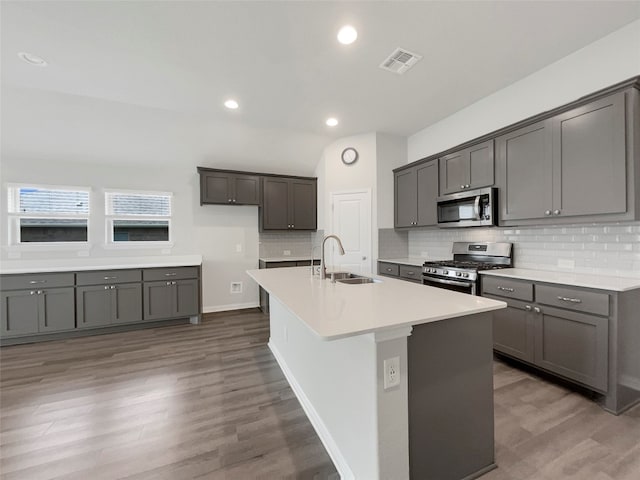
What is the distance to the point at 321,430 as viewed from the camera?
1.71 meters

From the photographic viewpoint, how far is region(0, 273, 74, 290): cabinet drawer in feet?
10.5

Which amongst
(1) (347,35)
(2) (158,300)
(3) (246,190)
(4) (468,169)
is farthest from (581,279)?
(2) (158,300)

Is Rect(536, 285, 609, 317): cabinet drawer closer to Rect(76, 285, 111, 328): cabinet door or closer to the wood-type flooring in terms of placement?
the wood-type flooring

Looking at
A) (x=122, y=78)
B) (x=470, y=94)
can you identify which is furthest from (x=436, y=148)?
(x=122, y=78)

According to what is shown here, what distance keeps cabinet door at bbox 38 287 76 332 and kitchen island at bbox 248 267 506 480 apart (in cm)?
349

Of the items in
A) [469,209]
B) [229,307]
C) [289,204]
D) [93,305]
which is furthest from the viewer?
[289,204]

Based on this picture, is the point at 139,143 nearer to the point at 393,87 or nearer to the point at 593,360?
the point at 393,87

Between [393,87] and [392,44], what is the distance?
0.73m

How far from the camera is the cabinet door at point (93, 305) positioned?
3.47m

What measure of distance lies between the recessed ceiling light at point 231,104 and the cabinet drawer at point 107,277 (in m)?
2.55

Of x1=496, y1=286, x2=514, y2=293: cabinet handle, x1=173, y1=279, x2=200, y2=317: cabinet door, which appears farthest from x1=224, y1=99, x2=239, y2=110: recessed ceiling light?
x1=496, y1=286, x2=514, y2=293: cabinet handle

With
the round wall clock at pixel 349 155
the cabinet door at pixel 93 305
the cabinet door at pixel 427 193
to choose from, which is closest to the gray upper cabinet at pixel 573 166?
the cabinet door at pixel 427 193

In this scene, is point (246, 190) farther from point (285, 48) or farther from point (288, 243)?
point (285, 48)

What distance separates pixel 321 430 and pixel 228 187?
12.7ft
